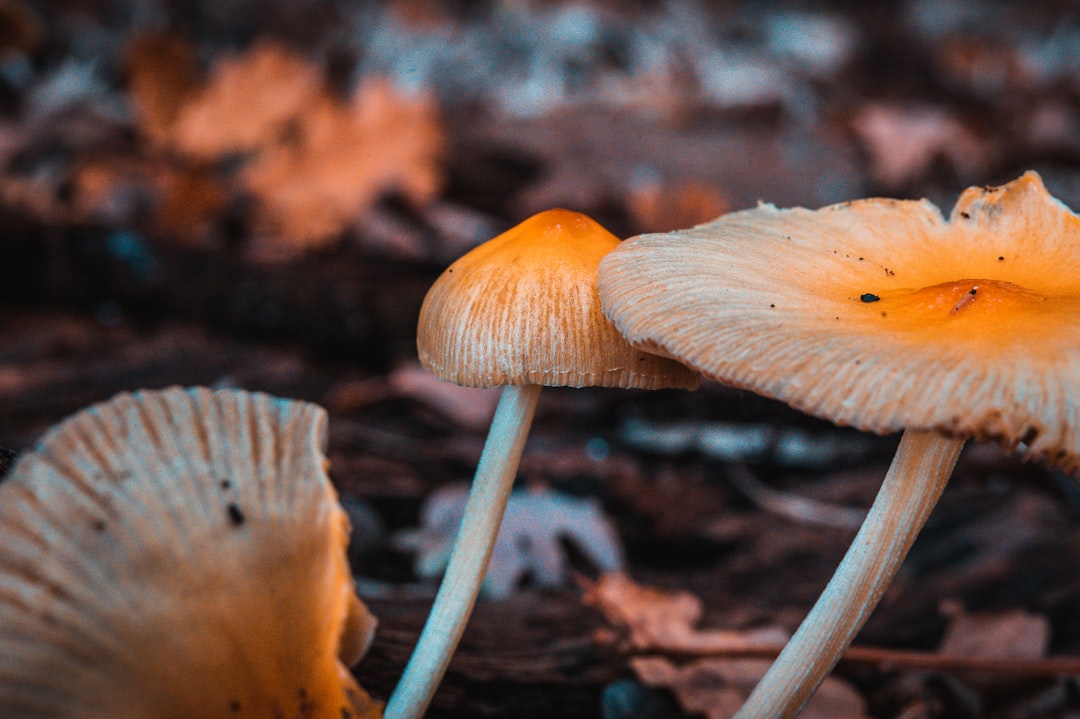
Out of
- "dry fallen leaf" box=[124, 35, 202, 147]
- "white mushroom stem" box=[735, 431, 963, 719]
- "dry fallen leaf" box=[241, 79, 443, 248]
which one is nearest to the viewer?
"white mushroom stem" box=[735, 431, 963, 719]

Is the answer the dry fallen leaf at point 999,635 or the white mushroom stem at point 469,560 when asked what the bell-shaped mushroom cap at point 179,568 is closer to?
the white mushroom stem at point 469,560

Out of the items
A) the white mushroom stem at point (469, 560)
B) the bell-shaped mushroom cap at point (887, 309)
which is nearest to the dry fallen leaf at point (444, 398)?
the white mushroom stem at point (469, 560)

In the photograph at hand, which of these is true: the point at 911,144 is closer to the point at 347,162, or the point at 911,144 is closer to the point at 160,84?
the point at 347,162

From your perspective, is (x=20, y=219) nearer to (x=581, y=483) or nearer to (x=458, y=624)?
(x=581, y=483)

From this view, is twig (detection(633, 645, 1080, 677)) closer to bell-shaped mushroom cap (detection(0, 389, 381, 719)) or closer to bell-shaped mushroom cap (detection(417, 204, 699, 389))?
bell-shaped mushroom cap (detection(417, 204, 699, 389))

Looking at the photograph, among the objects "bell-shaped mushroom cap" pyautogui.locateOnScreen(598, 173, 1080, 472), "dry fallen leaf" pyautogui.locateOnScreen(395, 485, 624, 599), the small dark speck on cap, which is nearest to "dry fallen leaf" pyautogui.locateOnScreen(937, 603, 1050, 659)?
"dry fallen leaf" pyautogui.locateOnScreen(395, 485, 624, 599)

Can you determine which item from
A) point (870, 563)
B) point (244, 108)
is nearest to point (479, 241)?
point (244, 108)
